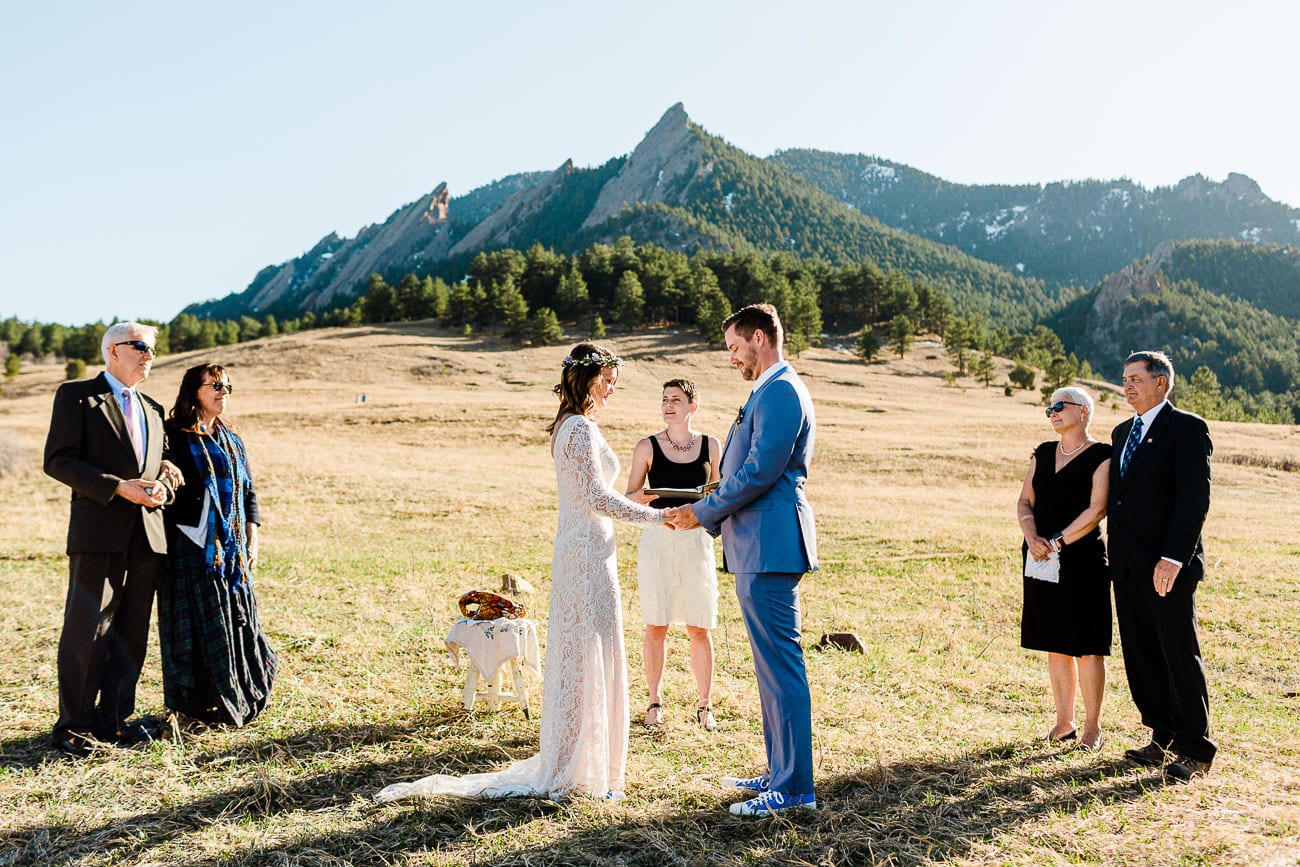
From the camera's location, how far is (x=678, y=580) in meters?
6.59

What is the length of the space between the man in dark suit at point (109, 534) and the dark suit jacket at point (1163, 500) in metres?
6.78

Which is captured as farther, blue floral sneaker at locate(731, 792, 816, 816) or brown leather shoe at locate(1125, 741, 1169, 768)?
brown leather shoe at locate(1125, 741, 1169, 768)

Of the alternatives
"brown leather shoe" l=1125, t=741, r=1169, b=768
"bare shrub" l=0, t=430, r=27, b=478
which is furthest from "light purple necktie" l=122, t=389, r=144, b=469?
"bare shrub" l=0, t=430, r=27, b=478

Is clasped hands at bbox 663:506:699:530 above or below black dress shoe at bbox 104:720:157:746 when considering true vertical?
above

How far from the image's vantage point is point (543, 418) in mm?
37062

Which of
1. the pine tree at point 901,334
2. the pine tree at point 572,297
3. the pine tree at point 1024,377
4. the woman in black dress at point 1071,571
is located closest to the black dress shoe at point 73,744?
the woman in black dress at point 1071,571

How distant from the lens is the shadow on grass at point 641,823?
4.27 meters

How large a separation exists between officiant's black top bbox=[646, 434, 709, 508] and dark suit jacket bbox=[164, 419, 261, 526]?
3.49 metres

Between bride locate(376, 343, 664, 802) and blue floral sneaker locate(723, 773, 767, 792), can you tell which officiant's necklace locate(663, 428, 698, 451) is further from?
blue floral sneaker locate(723, 773, 767, 792)

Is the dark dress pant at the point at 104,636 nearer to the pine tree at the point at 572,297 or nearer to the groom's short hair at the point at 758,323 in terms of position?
the groom's short hair at the point at 758,323

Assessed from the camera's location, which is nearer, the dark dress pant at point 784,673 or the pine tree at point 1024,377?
the dark dress pant at point 784,673

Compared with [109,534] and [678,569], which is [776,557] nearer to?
[678,569]

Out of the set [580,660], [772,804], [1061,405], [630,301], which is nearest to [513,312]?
[630,301]

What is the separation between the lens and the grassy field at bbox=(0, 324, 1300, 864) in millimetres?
4410
